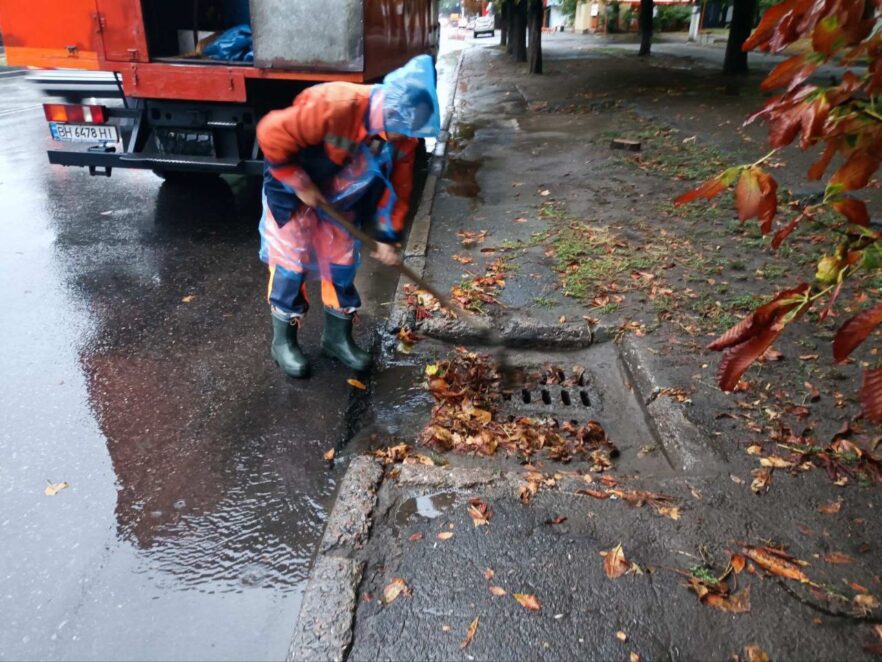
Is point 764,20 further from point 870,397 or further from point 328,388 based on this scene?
point 328,388

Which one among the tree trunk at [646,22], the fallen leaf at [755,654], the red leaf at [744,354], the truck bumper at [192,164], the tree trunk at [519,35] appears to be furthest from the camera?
the tree trunk at [519,35]

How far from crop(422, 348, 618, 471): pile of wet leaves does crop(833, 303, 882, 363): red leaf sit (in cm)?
192

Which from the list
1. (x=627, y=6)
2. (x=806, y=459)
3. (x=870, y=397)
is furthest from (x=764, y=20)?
(x=627, y=6)

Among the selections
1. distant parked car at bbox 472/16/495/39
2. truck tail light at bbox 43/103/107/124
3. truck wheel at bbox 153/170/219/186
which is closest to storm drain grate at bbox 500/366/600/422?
truck tail light at bbox 43/103/107/124

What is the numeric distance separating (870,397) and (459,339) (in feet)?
10.6

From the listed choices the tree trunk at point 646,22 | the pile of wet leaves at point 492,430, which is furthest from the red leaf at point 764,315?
the tree trunk at point 646,22

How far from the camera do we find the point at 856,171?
4.73 ft

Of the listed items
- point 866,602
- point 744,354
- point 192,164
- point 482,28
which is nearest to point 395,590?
point 744,354

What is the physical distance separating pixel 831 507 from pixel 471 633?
1647 mm

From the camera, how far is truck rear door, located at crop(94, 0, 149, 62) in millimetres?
5453

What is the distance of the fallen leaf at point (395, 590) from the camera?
7.78 feet

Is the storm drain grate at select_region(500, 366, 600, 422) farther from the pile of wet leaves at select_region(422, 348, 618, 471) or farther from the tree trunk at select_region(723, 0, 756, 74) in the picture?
the tree trunk at select_region(723, 0, 756, 74)

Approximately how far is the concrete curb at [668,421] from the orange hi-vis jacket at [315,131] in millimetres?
1993

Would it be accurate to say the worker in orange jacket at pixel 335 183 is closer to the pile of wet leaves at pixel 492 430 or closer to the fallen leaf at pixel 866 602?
the pile of wet leaves at pixel 492 430
